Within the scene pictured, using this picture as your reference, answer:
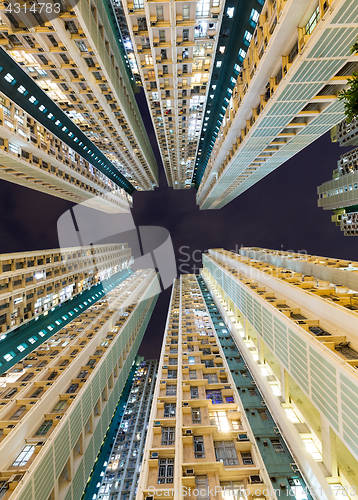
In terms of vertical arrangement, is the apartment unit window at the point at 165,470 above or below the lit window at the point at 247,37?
below

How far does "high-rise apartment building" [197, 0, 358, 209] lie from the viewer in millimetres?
19781

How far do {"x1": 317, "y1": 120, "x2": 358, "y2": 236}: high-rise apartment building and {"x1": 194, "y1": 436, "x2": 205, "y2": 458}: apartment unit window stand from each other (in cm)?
8168

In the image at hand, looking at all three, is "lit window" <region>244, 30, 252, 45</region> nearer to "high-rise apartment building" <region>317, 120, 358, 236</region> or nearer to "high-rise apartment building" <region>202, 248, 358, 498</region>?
"high-rise apartment building" <region>202, 248, 358, 498</region>

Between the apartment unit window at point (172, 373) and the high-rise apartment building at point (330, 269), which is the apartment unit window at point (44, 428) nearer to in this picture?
the apartment unit window at point (172, 373)

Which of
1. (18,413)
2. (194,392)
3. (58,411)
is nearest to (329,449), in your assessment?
(194,392)

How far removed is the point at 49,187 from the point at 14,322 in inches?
1700

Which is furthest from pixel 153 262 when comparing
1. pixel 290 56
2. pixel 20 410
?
pixel 290 56

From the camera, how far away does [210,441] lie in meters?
21.2

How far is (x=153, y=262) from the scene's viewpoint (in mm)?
157500

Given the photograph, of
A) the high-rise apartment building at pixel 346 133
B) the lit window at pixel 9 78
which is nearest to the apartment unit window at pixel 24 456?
the lit window at pixel 9 78

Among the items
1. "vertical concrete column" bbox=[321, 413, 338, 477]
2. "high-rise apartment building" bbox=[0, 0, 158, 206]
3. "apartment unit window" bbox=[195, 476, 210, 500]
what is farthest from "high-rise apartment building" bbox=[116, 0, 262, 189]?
"apartment unit window" bbox=[195, 476, 210, 500]

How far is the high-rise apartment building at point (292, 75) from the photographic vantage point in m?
19.8

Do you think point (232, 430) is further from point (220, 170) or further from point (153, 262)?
point (153, 262)

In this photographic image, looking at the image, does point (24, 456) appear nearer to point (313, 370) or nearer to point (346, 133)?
point (313, 370)
